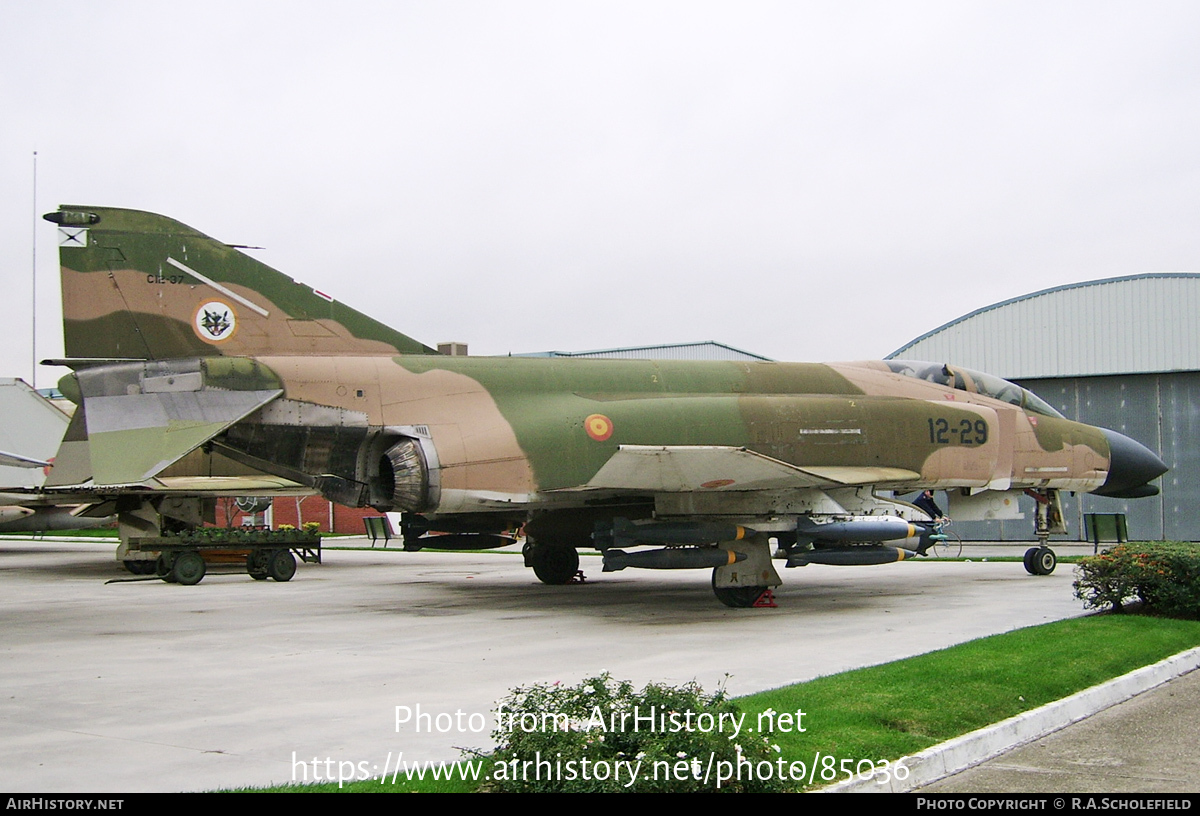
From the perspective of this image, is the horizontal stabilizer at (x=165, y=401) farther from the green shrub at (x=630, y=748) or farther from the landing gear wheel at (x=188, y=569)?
the green shrub at (x=630, y=748)

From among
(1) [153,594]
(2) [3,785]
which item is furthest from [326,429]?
(2) [3,785]

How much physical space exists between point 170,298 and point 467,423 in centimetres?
387

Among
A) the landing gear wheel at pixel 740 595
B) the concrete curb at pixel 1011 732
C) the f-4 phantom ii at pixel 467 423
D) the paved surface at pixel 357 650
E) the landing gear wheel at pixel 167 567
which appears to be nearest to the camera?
the concrete curb at pixel 1011 732

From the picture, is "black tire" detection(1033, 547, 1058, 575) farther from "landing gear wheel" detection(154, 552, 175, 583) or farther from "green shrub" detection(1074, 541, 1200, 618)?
"landing gear wheel" detection(154, 552, 175, 583)

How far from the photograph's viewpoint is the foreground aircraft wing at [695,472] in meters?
11.3

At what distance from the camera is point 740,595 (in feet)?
41.7

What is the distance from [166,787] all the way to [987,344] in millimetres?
27968

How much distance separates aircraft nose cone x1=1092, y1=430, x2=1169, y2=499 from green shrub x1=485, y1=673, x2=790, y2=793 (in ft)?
46.3

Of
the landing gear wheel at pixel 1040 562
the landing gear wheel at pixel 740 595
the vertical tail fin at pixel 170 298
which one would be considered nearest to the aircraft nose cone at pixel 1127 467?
the landing gear wheel at pixel 1040 562

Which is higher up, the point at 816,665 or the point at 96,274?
the point at 96,274

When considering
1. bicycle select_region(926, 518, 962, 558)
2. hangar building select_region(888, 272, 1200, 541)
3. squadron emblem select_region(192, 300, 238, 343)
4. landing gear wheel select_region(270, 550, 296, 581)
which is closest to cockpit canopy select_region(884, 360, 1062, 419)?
bicycle select_region(926, 518, 962, 558)

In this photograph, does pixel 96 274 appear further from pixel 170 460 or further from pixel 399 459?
pixel 399 459

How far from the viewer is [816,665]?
8461 millimetres

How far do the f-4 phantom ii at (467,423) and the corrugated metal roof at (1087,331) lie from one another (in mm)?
15773
